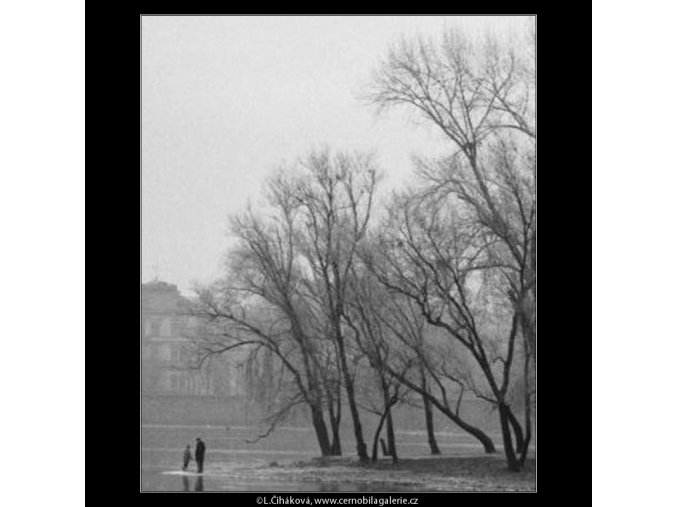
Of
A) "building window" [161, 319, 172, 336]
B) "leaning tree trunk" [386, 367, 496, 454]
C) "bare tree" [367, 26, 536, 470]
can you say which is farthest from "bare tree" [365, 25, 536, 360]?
"building window" [161, 319, 172, 336]

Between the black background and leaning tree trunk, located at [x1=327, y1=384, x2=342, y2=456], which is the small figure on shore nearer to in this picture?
the black background

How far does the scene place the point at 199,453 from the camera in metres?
13.0

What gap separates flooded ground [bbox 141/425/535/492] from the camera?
12.5 metres

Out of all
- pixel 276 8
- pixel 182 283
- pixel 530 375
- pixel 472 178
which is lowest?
pixel 530 375

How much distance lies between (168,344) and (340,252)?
2.19m

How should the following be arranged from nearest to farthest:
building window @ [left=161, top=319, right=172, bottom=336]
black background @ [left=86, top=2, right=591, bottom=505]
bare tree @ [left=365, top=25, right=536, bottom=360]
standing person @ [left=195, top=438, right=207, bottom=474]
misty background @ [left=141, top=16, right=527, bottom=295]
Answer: black background @ [left=86, top=2, right=591, bottom=505]
misty background @ [left=141, top=16, right=527, bottom=295]
bare tree @ [left=365, top=25, right=536, bottom=360]
standing person @ [left=195, top=438, right=207, bottom=474]
building window @ [left=161, top=319, right=172, bottom=336]

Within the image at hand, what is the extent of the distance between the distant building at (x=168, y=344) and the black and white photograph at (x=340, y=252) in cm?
2

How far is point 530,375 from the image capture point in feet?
41.9

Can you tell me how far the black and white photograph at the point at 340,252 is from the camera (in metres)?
12.7

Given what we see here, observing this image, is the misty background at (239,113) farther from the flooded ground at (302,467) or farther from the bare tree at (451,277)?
the flooded ground at (302,467)

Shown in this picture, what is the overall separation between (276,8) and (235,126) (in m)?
1.30

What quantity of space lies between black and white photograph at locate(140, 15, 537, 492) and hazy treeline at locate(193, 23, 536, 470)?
0.02 m
